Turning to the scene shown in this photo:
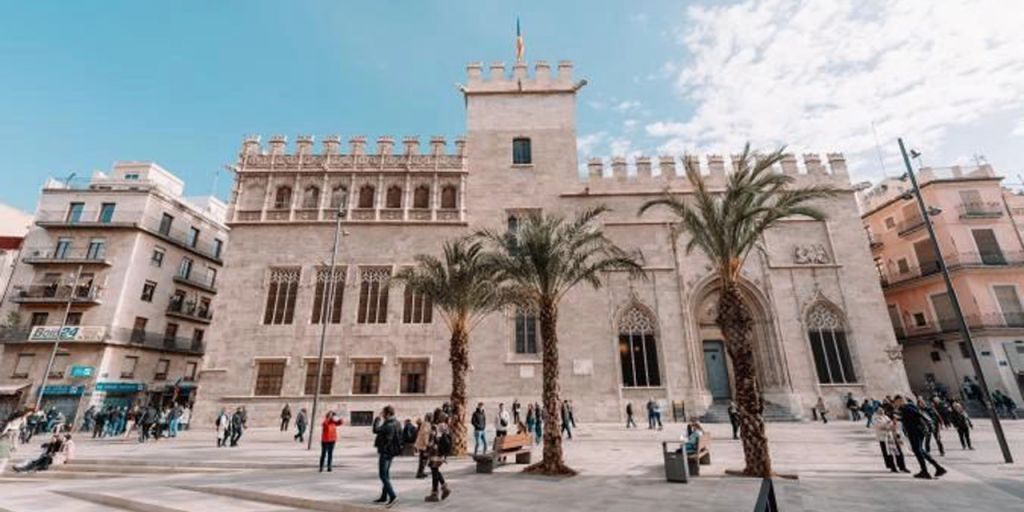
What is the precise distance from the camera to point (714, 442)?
15789mm

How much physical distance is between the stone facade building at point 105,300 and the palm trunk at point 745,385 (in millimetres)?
33233

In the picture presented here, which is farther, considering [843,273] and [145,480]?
[843,273]

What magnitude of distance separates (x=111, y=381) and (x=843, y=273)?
1660 inches

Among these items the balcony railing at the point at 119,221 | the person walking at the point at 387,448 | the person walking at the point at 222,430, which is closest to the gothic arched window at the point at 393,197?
the person walking at the point at 222,430

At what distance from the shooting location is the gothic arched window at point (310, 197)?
26061mm

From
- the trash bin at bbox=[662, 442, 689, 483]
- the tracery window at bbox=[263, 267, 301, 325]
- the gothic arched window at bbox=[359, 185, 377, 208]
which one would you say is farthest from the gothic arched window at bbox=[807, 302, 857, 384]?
the tracery window at bbox=[263, 267, 301, 325]

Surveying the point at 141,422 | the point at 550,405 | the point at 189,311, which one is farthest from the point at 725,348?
the point at 189,311

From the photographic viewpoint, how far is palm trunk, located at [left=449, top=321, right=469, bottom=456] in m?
13.9

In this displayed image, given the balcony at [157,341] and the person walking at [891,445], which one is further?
the balcony at [157,341]

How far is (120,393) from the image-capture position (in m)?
26.9

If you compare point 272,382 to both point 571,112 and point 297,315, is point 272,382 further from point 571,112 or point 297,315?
point 571,112

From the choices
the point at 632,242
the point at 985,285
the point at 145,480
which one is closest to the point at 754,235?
the point at 632,242

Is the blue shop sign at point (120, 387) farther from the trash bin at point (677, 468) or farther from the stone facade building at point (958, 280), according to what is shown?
the stone facade building at point (958, 280)

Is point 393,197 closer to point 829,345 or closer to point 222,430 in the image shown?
point 222,430
